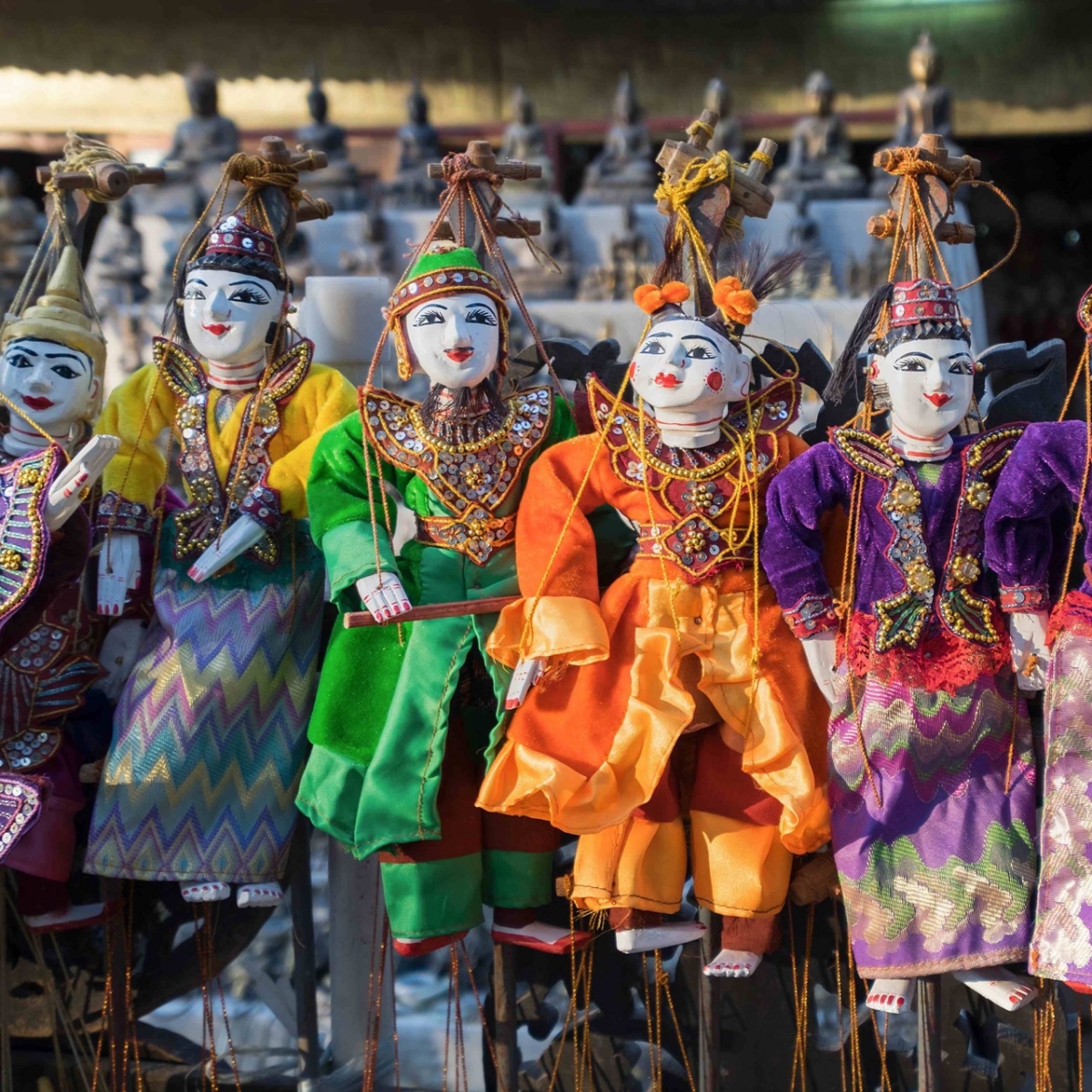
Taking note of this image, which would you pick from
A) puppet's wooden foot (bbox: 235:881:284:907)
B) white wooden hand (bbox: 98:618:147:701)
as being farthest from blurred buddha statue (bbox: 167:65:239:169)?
puppet's wooden foot (bbox: 235:881:284:907)

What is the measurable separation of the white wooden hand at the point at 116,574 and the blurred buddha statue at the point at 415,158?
6815 millimetres

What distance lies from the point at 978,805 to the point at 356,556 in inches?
47.0

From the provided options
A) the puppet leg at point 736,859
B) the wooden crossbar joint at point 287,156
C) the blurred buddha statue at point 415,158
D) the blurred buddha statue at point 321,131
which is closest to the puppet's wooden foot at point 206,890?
the puppet leg at point 736,859

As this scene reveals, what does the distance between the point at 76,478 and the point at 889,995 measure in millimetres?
1714

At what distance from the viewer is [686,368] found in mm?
2832

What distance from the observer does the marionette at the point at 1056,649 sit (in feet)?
8.48

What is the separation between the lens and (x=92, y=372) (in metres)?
3.29

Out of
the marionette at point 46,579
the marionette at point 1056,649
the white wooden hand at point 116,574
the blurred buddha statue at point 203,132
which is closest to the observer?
the marionette at point 1056,649

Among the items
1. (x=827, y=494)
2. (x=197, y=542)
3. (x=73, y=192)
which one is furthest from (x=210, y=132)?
(x=827, y=494)

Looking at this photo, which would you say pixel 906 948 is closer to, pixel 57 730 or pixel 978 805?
pixel 978 805

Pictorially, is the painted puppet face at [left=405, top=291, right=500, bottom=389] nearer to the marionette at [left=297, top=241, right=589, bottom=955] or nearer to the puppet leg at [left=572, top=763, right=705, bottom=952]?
the marionette at [left=297, top=241, right=589, bottom=955]

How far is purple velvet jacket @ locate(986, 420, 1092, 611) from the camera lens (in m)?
2.64

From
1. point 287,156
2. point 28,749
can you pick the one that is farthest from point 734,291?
point 28,749

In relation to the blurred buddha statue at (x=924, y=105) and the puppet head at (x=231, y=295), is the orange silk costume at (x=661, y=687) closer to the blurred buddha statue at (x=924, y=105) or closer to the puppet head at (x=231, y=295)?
the puppet head at (x=231, y=295)
